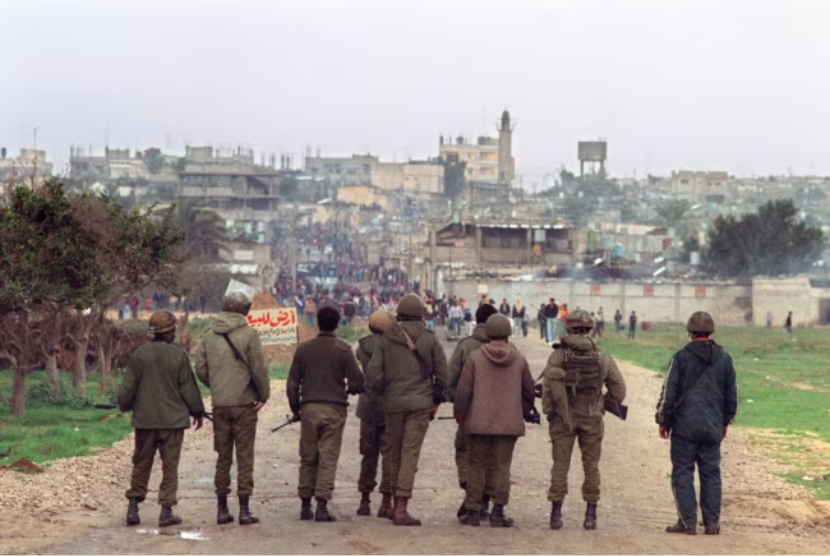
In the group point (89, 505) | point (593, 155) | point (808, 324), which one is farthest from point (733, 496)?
point (593, 155)

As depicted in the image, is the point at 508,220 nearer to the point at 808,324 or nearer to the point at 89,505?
the point at 808,324

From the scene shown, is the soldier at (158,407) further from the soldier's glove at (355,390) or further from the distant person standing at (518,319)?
the distant person standing at (518,319)

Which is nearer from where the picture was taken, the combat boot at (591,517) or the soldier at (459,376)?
the combat boot at (591,517)

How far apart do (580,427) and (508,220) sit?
79.7 metres

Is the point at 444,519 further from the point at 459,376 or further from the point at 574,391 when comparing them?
the point at 574,391

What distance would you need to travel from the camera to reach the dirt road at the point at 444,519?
1033 cm

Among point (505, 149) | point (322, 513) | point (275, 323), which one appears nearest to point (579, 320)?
point (322, 513)

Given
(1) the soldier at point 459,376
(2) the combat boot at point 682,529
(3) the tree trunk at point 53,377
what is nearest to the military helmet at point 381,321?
(1) the soldier at point 459,376

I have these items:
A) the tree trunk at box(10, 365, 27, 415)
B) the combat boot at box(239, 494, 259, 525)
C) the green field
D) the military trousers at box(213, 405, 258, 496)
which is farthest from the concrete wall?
the combat boot at box(239, 494, 259, 525)

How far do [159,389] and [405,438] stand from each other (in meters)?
1.91

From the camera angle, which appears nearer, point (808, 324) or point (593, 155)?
point (808, 324)

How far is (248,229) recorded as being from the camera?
112 m

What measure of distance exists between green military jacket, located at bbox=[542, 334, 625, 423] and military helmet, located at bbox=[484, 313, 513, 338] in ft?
1.28

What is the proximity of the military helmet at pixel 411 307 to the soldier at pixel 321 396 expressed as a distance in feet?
1.65
